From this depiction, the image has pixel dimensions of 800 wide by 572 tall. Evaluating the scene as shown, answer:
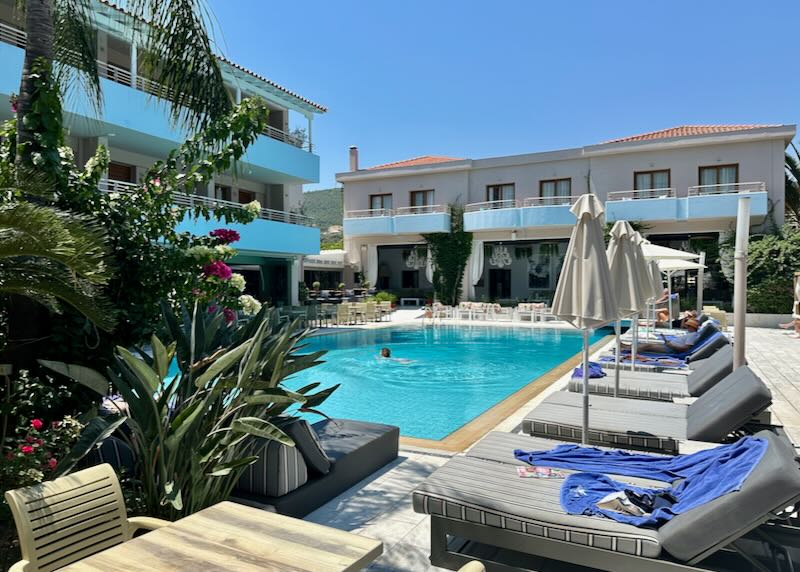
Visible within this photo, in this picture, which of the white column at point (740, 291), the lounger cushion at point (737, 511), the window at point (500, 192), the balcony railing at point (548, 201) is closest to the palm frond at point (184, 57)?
the lounger cushion at point (737, 511)

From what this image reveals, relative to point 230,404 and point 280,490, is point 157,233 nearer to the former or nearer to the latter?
point 230,404

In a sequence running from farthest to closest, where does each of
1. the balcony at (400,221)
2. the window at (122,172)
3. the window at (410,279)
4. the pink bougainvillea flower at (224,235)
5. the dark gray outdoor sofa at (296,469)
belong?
the window at (410,279), the balcony at (400,221), the window at (122,172), the pink bougainvillea flower at (224,235), the dark gray outdoor sofa at (296,469)

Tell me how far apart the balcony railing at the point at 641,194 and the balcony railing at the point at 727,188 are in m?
0.95

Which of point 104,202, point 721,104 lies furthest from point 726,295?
point 104,202

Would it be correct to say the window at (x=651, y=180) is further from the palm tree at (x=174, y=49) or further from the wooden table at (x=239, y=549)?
the wooden table at (x=239, y=549)

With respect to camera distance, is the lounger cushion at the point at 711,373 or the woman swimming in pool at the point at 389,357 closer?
the lounger cushion at the point at 711,373

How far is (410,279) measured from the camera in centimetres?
3656

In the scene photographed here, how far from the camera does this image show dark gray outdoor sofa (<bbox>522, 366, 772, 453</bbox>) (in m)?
4.83

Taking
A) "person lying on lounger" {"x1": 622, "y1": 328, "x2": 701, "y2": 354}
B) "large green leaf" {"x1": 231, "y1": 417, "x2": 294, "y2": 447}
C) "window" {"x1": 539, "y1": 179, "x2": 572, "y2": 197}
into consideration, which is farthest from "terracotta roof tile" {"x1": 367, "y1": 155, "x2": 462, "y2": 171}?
"large green leaf" {"x1": 231, "y1": 417, "x2": 294, "y2": 447}

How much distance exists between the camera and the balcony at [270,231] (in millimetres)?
18625

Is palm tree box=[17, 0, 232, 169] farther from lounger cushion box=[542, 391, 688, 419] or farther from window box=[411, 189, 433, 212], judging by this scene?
window box=[411, 189, 433, 212]

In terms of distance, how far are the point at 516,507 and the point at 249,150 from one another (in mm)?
19149

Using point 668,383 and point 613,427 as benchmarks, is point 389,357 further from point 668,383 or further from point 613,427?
point 613,427

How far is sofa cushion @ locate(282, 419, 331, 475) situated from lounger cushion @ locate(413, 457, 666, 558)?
3.42 ft
